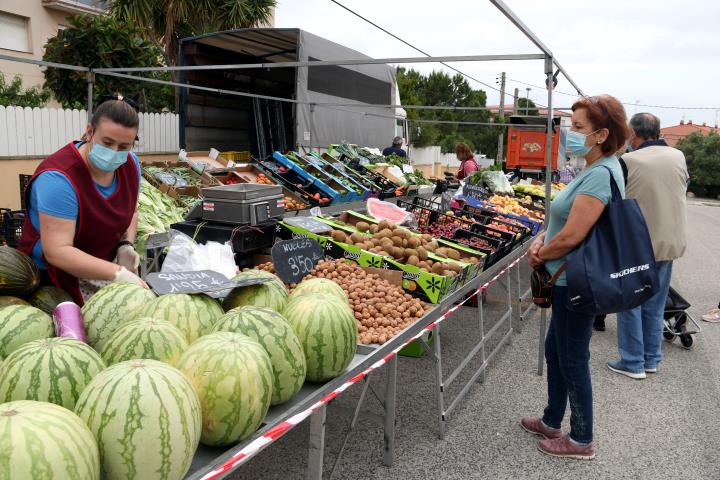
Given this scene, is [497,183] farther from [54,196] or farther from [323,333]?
[54,196]

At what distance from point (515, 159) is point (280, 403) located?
17.8 metres

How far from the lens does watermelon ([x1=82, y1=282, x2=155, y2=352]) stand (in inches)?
74.5

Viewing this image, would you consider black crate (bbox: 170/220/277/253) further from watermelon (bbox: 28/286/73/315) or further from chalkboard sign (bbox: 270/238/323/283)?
watermelon (bbox: 28/286/73/315)

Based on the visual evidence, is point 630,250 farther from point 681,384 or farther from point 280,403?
point 681,384

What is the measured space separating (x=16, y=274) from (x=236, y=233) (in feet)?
5.63

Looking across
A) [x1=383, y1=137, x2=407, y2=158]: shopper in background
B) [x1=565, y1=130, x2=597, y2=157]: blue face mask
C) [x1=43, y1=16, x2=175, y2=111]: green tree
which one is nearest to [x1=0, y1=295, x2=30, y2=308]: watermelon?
[x1=565, y1=130, x2=597, y2=157]: blue face mask

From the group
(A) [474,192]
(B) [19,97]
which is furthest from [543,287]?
(B) [19,97]

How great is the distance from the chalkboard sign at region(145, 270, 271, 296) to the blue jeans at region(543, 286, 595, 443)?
1858mm

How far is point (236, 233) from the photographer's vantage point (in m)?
3.83

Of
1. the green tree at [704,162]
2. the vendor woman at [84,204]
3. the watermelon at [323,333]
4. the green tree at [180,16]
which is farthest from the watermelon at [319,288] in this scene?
the green tree at [704,162]

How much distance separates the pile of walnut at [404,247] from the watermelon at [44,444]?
9.25 feet

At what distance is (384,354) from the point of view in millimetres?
2705

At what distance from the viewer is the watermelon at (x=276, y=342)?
75.0 inches

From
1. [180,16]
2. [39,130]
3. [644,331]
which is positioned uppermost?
[180,16]
